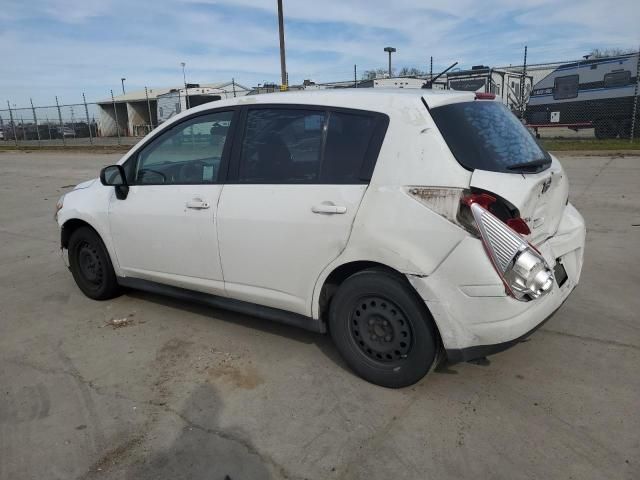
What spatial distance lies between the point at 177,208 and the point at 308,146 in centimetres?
116

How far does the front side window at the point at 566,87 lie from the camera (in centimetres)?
1822

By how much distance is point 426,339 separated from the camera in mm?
2941

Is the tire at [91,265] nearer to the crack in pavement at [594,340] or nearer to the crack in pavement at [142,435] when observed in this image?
the crack in pavement at [142,435]

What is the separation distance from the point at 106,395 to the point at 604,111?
743 inches

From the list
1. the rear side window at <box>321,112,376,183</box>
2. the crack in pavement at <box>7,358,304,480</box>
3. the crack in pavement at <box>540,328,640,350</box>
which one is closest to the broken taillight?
the rear side window at <box>321,112,376,183</box>

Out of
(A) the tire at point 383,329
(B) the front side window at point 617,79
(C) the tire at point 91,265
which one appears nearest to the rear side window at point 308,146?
(A) the tire at point 383,329

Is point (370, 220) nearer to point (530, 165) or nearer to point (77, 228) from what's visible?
point (530, 165)

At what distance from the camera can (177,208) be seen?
385cm

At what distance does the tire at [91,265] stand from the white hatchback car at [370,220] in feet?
2.24

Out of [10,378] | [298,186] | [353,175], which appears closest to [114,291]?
[10,378]

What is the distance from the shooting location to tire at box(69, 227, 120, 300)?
463 cm

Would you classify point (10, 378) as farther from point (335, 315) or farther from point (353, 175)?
point (353, 175)

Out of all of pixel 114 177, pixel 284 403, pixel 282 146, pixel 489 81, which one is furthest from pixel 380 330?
pixel 489 81

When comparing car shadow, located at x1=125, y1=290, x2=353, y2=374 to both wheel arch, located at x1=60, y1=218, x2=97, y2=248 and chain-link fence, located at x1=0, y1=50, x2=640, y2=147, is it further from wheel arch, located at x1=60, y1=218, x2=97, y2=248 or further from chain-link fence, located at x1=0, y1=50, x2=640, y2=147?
chain-link fence, located at x1=0, y1=50, x2=640, y2=147
